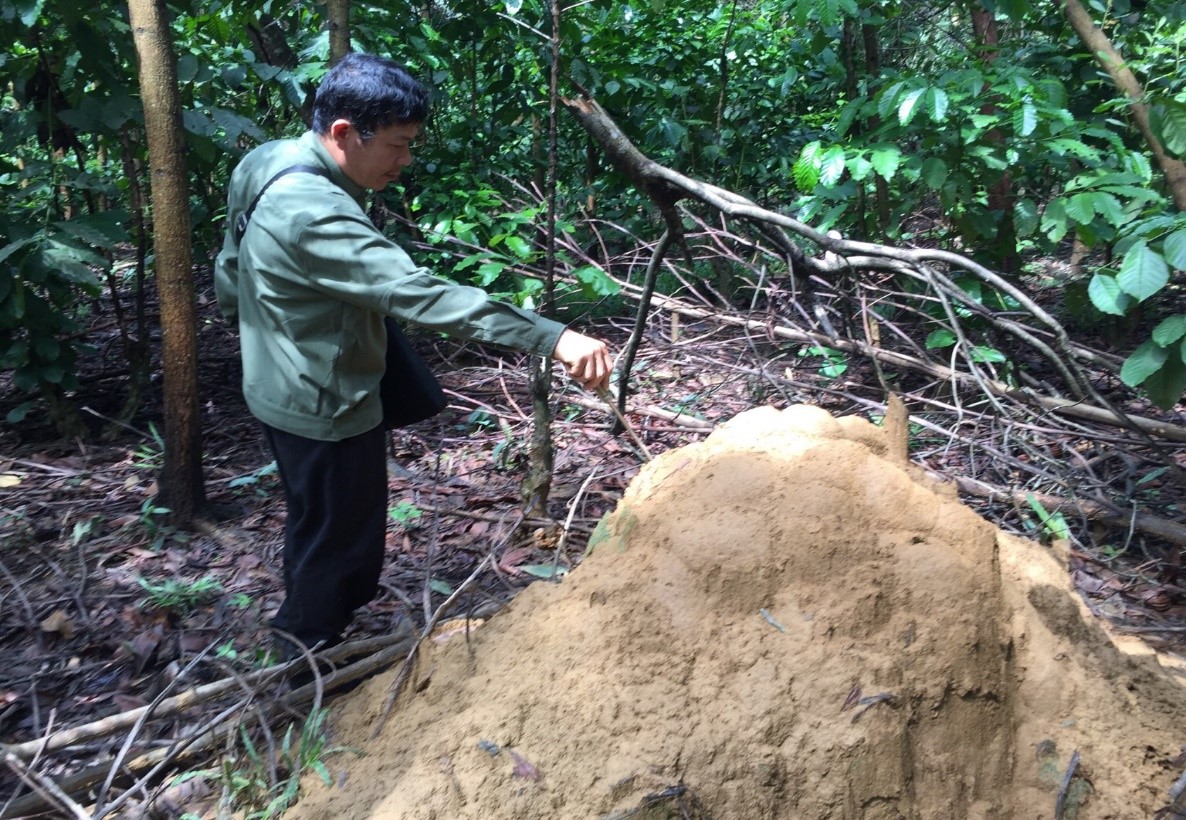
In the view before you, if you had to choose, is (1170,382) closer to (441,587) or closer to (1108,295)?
(1108,295)

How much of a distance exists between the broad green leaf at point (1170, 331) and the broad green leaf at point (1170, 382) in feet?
0.31

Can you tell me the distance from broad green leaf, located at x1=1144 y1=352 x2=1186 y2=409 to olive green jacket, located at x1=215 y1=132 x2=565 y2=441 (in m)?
2.25

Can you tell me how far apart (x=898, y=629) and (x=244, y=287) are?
1795mm

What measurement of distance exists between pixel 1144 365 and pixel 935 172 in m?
1.29

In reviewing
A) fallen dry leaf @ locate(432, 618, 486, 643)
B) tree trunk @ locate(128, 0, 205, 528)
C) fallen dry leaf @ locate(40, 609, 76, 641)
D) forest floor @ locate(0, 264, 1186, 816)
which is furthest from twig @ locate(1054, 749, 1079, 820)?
tree trunk @ locate(128, 0, 205, 528)

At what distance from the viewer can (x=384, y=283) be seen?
1.85 metres

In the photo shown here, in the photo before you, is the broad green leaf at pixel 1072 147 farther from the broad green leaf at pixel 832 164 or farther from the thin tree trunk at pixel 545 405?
the thin tree trunk at pixel 545 405

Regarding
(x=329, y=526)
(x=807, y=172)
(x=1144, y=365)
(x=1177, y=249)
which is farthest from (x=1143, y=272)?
(x=329, y=526)

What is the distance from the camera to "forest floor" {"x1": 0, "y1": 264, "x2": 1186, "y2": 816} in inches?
103

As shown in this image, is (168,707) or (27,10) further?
(27,10)

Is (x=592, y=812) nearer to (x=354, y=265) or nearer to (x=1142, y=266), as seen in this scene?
(x=354, y=265)

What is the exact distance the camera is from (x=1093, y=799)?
6.03 ft

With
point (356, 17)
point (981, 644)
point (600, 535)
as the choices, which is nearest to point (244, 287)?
point (600, 535)

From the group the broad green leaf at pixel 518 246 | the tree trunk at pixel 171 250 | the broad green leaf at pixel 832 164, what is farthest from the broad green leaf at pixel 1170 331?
the tree trunk at pixel 171 250
